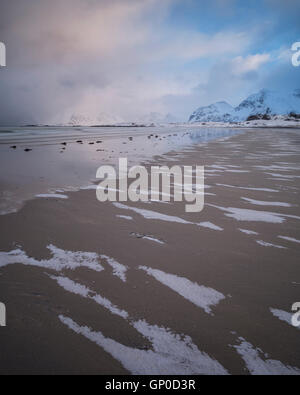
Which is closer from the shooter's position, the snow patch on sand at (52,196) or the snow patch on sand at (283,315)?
the snow patch on sand at (283,315)

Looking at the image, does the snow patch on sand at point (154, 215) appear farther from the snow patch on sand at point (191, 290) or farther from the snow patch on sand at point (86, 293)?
the snow patch on sand at point (86, 293)

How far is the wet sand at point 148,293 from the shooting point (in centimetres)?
138

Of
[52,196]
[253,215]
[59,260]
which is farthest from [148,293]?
[52,196]

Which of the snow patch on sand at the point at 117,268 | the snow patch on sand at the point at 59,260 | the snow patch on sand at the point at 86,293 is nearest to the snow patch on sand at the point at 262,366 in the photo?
the snow patch on sand at the point at 86,293

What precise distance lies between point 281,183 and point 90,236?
4.74m

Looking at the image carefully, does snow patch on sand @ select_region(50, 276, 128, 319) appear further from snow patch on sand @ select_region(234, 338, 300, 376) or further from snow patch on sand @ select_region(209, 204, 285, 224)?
snow patch on sand @ select_region(209, 204, 285, 224)

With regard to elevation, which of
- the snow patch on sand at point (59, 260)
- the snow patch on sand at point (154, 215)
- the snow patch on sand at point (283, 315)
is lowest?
the snow patch on sand at point (283, 315)

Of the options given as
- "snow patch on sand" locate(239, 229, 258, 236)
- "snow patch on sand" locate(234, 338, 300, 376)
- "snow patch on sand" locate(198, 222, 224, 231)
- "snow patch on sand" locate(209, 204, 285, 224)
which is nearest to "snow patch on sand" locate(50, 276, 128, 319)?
"snow patch on sand" locate(234, 338, 300, 376)

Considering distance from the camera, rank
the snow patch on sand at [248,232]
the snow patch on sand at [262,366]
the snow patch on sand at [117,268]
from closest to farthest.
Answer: the snow patch on sand at [262,366] → the snow patch on sand at [117,268] → the snow patch on sand at [248,232]

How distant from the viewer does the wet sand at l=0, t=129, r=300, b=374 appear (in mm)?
1378

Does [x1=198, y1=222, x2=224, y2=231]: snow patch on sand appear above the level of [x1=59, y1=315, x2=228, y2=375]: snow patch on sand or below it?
above

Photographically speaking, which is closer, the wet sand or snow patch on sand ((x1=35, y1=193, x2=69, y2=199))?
the wet sand

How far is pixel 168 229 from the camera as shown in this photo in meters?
3.00
